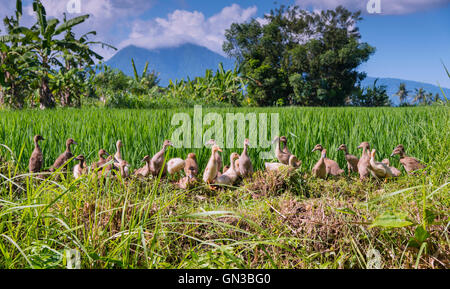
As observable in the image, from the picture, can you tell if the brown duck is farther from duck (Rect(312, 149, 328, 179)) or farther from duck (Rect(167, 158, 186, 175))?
duck (Rect(167, 158, 186, 175))

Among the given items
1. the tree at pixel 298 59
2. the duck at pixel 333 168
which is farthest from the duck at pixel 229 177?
the tree at pixel 298 59

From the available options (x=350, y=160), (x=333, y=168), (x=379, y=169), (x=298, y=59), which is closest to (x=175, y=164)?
(x=333, y=168)

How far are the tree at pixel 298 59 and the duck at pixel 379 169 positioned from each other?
22.9 metres

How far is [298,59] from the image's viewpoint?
28.5 meters

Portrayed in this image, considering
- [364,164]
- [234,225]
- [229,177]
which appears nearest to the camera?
[234,225]

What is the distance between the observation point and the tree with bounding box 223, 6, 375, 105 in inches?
1043

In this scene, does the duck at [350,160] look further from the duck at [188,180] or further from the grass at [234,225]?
the duck at [188,180]

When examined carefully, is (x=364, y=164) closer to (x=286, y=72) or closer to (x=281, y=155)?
(x=281, y=155)

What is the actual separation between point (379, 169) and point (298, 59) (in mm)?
27242

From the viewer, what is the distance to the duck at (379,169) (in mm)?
2830
